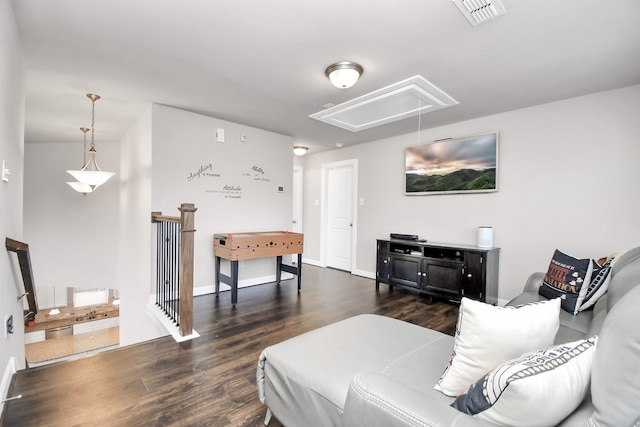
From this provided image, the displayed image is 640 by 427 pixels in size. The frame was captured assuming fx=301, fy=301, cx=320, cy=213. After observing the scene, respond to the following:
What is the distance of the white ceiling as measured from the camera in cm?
191

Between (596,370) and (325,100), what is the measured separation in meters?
3.19

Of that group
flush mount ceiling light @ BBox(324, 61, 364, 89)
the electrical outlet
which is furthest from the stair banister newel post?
flush mount ceiling light @ BBox(324, 61, 364, 89)

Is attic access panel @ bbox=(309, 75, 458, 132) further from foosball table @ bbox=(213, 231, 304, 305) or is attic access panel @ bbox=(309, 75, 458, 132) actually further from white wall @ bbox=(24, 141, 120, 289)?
white wall @ bbox=(24, 141, 120, 289)

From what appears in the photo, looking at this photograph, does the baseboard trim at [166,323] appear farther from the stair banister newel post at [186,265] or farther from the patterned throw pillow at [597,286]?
the patterned throw pillow at [597,286]

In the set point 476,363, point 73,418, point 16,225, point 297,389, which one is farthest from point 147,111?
point 476,363

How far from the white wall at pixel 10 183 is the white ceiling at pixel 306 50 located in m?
0.26

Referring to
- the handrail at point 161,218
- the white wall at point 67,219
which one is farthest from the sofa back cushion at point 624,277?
the white wall at point 67,219

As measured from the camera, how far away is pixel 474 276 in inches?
139

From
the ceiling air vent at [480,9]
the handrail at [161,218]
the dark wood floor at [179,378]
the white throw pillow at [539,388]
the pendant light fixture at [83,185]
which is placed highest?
the ceiling air vent at [480,9]

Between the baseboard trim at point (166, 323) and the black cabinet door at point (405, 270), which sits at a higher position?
the black cabinet door at point (405, 270)

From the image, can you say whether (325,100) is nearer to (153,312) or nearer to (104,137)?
(153,312)

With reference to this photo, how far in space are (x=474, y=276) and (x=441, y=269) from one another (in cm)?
40

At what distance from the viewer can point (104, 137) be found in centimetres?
545

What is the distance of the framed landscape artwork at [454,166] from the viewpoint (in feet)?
12.6
